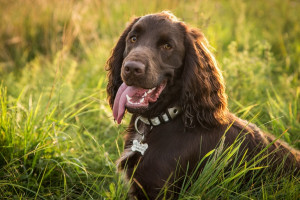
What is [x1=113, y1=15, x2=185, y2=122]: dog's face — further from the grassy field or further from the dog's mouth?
the grassy field

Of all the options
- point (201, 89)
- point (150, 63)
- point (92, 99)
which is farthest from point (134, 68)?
point (92, 99)

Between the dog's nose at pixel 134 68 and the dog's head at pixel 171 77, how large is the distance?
39 millimetres

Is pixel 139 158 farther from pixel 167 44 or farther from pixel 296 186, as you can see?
pixel 296 186

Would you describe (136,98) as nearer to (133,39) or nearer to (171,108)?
(171,108)

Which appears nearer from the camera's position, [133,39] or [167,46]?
[167,46]

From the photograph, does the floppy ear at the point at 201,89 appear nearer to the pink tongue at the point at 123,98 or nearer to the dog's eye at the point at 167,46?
the dog's eye at the point at 167,46

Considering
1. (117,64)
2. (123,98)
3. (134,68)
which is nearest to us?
(134,68)

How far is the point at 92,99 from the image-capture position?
13.1ft

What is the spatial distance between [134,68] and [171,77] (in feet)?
1.30

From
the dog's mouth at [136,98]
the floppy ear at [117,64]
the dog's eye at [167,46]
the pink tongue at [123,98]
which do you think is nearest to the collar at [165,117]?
the dog's mouth at [136,98]

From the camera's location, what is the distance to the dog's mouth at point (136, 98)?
2.64 metres

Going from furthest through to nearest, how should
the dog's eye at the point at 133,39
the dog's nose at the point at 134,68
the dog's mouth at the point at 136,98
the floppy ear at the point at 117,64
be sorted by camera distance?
the floppy ear at the point at 117,64 < the dog's eye at the point at 133,39 < the dog's mouth at the point at 136,98 < the dog's nose at the point at 134,68

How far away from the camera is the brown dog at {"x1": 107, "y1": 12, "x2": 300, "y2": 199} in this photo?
8.31ft

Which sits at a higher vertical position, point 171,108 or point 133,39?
point 133,39
